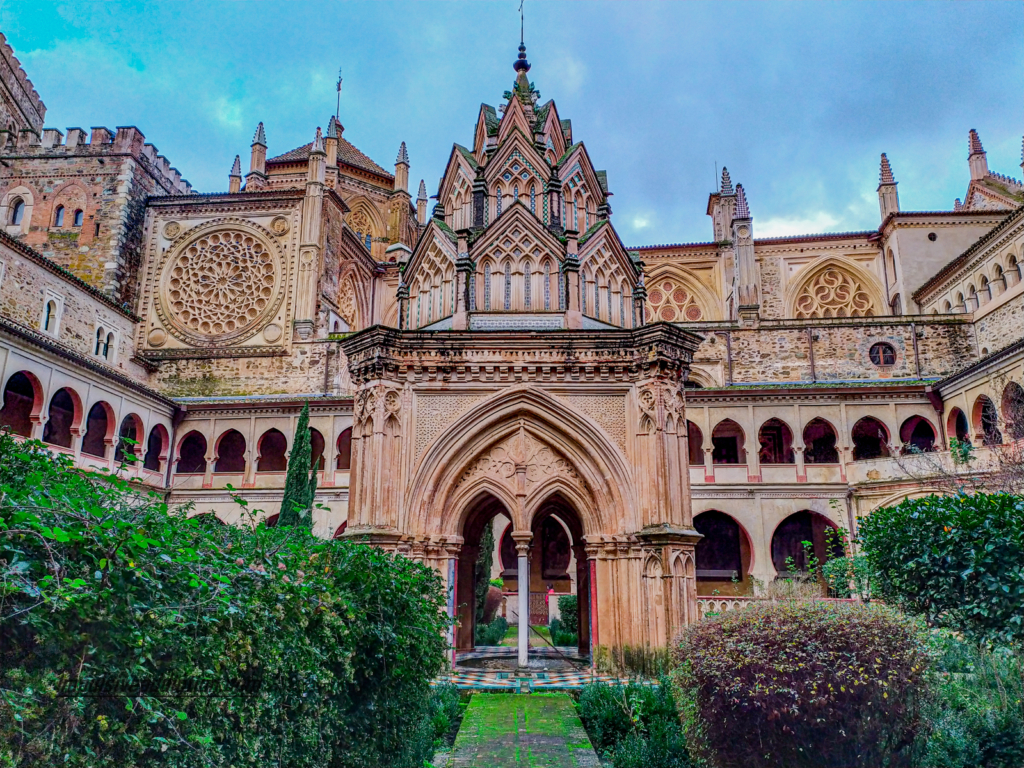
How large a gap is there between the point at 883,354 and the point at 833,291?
32.8ft

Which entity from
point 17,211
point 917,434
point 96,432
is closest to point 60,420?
point 96,432

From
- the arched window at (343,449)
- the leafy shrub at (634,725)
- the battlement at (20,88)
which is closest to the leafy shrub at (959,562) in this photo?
the leafy shrub at (634,725)

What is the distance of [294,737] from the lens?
5027 millimetres

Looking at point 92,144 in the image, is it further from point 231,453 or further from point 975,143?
point 975,143

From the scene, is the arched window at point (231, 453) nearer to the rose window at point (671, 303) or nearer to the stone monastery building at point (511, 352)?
the stone monastery building at point (511, 352)

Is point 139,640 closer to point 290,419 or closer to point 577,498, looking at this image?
point 577,498

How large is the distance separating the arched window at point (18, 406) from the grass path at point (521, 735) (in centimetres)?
2064

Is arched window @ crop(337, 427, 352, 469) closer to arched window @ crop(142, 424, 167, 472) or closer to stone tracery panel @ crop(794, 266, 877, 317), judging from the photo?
arched window @ crop(142, 424, 167, 472)

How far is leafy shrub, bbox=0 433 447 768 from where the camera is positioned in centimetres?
317

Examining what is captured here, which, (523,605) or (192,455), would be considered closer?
(523,605)

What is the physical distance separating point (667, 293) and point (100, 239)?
27181 mm

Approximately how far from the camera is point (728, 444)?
29797 millimetres

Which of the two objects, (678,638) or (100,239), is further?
(100,239)

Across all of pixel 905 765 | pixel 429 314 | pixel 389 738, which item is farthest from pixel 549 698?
pixel 429 314
